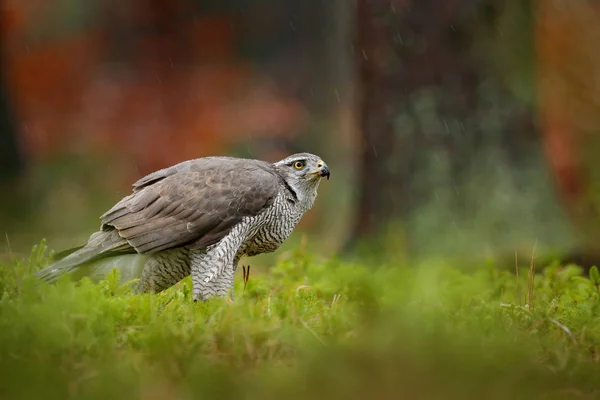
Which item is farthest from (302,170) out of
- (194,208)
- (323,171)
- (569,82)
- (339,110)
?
(339,110)

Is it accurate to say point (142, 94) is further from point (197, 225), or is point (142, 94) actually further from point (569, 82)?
point (197, 225)

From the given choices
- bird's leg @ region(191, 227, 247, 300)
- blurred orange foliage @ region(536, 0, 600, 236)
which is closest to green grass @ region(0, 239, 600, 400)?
bird's leg @ region(191, 227, 247, 300)

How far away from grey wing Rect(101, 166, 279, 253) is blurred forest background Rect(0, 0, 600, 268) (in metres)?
0.79

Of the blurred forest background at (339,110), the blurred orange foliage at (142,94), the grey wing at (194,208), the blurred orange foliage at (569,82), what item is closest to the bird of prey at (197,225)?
the grey wing at (194,208)

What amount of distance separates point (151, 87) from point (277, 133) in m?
2.80

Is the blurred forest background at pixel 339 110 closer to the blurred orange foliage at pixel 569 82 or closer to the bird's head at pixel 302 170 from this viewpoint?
the blurred orange foliage at pixel 569 82

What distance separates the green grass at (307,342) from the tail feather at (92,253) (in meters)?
0.14

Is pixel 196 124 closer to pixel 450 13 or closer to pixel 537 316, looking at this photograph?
pixel 450 13

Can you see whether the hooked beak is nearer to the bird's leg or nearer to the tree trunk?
the bird's leg

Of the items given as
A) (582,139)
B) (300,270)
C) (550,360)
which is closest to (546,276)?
(300,270)

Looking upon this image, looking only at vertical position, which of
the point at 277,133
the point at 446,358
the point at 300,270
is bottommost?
the point at 277,133

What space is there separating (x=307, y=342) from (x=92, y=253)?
224cm

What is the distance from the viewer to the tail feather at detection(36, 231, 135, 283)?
5.24 m

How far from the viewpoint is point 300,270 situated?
597cm
